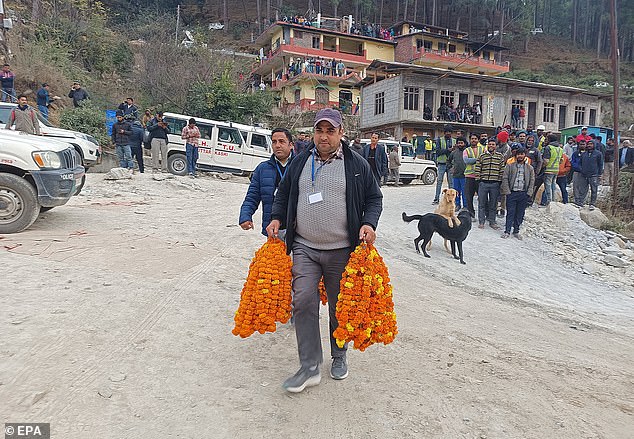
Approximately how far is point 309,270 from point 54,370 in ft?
6.10

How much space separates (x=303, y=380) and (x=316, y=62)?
36.3 meters

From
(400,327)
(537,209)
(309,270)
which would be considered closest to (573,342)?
(400,327)

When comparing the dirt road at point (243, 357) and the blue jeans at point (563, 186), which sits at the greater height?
the blue jeans at point (563, 186)

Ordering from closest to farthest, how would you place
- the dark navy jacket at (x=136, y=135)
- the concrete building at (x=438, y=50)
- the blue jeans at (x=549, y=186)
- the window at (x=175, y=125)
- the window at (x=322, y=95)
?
1. the blue jeans at (x=549, y=186)
2. the dark navy jacket at (x=136, y=135)
3. the window at (x=175, y=125)
4. the window at (x=322, y=95)
5. the concrete building at (x=438, y=50)

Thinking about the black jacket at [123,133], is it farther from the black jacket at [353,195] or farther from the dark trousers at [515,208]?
the black jacket at [353,195]

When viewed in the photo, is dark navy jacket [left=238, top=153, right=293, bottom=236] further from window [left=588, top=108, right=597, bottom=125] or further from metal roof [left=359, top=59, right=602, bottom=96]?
window [left=588, top=108, right=597, bottom=125]

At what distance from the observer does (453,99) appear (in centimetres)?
3100

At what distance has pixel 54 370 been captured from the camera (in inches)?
119

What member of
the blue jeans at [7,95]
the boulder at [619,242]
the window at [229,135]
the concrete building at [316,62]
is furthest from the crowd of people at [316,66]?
the boulder at [619,242]

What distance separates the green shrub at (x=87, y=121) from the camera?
17.0 m

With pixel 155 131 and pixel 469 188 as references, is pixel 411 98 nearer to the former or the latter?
pixel 155 131

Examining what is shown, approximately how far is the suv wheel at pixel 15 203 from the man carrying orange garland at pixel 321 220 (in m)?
4.96

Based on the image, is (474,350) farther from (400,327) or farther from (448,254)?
(448,254)

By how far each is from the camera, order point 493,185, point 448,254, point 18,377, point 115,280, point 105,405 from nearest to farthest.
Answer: point 105,405, point 18,377, point 115,280, point 448,254, point 493,185
